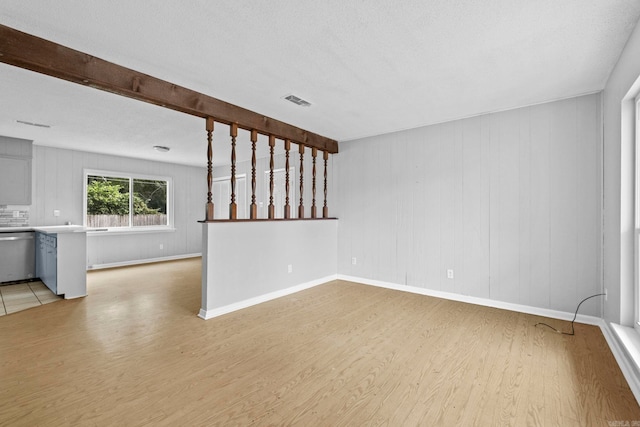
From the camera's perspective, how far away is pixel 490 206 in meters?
3.83

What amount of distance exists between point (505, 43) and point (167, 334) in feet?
12.9

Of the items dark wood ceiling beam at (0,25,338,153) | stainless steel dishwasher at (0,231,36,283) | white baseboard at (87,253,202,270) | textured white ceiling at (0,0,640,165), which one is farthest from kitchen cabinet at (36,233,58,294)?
dark wood ceiling beam at (0,25,338,153)

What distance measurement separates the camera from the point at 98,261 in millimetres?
6355

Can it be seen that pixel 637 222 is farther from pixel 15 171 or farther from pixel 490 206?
pixel 15 171

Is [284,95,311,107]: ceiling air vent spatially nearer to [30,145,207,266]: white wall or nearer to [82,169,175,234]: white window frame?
[82,169,175,234]: white window frame

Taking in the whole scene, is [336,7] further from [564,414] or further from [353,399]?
[564,414]

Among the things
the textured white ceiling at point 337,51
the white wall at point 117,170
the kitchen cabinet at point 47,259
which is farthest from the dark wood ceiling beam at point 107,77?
the white wall at point 117,170

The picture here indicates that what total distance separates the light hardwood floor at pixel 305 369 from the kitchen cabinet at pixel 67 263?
0.44 metres

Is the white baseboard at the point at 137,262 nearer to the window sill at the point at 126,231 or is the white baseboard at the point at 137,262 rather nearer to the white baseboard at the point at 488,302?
the window sill at the point at 126,231

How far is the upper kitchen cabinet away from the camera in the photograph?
5023 millimetres

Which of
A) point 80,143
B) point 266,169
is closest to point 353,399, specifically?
point 266,169

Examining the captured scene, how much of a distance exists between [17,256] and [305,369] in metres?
5.73

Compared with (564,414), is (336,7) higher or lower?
higher

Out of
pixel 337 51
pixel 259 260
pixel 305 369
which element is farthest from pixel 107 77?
pixel 305 369
